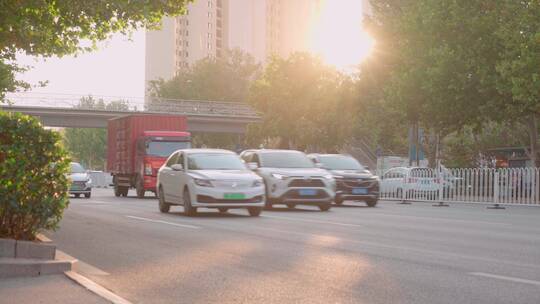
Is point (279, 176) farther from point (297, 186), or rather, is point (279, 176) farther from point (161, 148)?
point (161, 148)

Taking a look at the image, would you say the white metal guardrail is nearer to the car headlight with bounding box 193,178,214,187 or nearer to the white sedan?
the white sedan

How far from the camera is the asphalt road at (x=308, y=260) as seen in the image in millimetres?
8113

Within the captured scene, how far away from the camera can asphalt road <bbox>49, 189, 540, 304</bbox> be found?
8.11 m

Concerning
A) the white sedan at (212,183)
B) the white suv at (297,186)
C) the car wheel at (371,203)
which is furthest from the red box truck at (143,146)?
the white sedan at (212,183)

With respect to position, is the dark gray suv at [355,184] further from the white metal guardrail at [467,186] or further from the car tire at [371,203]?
the white metal guardrail at [467,186]

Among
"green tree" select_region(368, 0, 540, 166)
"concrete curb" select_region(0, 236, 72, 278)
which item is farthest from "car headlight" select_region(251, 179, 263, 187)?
"green tree" select_region(368, 0, 540, 166)

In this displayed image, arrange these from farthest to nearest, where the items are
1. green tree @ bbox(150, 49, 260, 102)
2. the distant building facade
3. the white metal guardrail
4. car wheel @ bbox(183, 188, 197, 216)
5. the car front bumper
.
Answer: the distant building facade
green tree @ bbox(150, 49, 260, 102)
the white metal guardrail
car wheel @ bbox(183, 188, 197, 216)
the car front bumper

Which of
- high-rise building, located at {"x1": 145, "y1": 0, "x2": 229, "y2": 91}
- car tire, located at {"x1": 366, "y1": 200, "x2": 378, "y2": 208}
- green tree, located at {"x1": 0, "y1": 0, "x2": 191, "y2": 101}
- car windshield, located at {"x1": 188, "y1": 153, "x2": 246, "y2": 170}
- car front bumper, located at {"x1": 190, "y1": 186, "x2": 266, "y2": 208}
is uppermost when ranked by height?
high-rise building, located at {"x1": 145, "y1": 0, "x2": 229, "y2": 91}

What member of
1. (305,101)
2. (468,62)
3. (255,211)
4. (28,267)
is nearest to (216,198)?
(255,211)

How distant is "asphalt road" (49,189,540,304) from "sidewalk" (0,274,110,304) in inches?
17.9

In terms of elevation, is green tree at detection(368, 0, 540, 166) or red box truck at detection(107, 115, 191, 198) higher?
green tree at detection(368, 0, 540, 166)

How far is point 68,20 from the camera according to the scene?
19.7 m

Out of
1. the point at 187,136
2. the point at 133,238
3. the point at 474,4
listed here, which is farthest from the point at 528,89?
the point at 133,238

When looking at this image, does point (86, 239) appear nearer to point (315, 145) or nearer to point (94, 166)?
point (315, 145)
